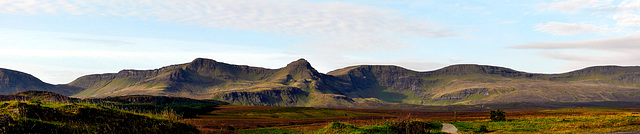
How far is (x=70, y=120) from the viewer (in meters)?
30.0

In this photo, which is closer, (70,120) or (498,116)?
(70,120)

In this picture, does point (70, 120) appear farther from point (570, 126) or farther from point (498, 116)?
point (498, 116)

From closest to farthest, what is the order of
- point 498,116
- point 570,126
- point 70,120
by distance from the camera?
1. point 70,120
2. point 570,126
3. point 498,116

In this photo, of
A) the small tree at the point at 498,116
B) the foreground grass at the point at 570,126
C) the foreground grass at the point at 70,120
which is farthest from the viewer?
the small tree at the point at 498,116

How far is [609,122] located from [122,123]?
203 ft

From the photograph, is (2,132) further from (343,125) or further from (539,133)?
(539,133)

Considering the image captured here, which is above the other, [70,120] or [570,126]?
[70,120]

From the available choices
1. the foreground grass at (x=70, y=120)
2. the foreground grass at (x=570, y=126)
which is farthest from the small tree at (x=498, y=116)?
the foreground grass at (x=70, y=120)

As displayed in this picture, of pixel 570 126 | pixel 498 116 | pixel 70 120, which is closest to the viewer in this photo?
pixel 70 120

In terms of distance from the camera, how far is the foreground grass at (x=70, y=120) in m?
26.7

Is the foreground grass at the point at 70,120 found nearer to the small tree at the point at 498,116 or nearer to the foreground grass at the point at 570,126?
the foreground grass at the point at 570,126

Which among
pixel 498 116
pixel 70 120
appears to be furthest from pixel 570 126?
pixel 70 120

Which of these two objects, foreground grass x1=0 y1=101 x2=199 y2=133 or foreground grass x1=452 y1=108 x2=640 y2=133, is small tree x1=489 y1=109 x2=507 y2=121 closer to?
foreground grass x1=452 y1=108 x2=640 y2=133

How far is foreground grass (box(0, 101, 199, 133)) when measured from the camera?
26.7 m
